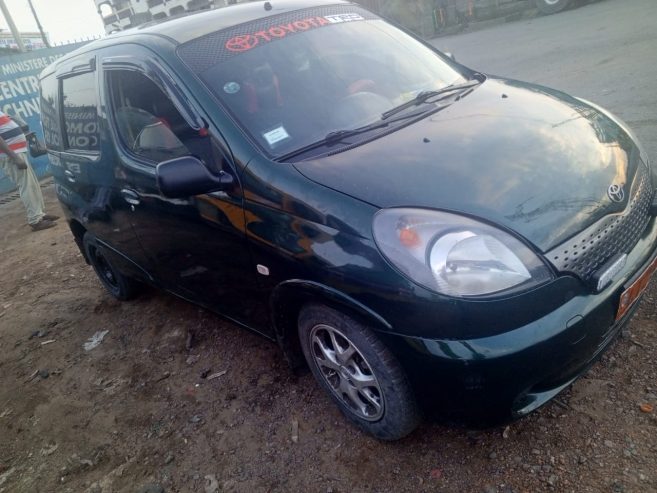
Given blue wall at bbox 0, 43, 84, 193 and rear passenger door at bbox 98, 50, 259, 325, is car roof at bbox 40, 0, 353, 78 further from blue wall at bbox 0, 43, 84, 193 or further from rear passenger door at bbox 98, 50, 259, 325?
blue wall at bbox 0, 43, 84, 193

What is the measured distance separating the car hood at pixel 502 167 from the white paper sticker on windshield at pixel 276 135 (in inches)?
9.5

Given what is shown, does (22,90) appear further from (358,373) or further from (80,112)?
(358,373)

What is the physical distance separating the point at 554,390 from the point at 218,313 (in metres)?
1.84

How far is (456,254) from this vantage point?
177 cm

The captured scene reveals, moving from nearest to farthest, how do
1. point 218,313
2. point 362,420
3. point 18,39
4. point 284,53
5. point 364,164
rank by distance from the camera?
→ point 364,164, point 362,420, point 284,53, point 218,313, point 18,39

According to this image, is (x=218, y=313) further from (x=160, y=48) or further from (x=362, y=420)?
(x=160, y=48)

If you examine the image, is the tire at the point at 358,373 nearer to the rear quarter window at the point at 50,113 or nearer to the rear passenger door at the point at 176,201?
the rear passenger door at the point at 176,201

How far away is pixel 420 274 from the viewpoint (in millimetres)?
1750

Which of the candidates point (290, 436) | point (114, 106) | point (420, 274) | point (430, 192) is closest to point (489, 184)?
point (430, 192)

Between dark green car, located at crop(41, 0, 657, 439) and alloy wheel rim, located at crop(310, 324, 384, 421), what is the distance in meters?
0.01

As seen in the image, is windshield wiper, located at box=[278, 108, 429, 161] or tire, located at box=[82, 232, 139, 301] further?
A: tire, located at box=[82, 232, 139, 301]

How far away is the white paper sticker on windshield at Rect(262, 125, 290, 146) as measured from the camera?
2.29 m

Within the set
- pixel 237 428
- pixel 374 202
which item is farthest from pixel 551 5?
pixel 237 428

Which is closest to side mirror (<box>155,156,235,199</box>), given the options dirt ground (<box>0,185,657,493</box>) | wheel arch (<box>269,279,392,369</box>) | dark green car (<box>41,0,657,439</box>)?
dark green car (<box>41,0,657,439</box>)
